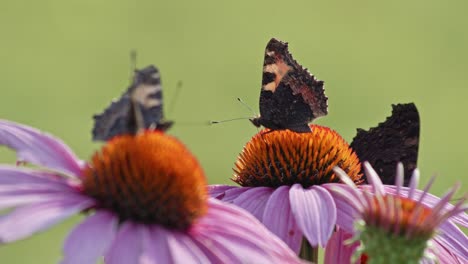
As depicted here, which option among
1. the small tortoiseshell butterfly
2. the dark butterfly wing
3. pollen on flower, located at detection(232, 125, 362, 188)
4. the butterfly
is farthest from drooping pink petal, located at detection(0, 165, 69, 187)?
the dark butterfly wing

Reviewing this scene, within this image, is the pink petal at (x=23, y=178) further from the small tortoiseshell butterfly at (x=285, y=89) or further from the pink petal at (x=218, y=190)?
the small tortoiseshell butterfly at (x=285, y=89)

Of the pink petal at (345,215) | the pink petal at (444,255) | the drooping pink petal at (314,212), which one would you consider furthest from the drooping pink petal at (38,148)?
the pink petal at (444,255)

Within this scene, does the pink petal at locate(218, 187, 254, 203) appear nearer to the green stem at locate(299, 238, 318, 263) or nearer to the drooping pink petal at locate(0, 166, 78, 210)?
the green stem at locate(299, 238, 318, 263)

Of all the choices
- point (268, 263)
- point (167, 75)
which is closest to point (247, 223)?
point (268, 263)

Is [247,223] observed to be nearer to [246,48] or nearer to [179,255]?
[179,255]

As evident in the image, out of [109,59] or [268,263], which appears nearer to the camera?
[268,263]
